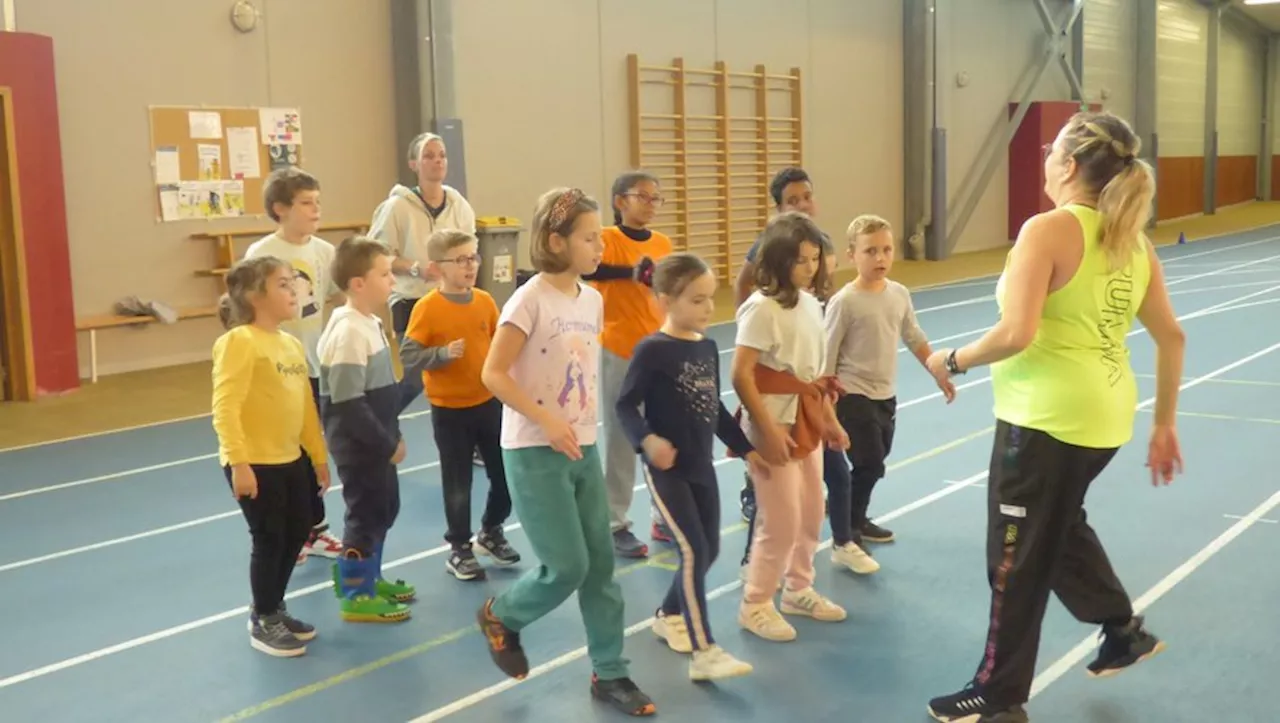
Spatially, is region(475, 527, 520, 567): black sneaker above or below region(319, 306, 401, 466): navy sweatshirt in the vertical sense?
below

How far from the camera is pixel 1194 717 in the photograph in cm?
347

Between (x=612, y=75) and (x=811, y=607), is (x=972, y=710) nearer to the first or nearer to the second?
(x=811, y=607)

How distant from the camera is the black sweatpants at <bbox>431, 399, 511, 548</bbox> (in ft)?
16.2

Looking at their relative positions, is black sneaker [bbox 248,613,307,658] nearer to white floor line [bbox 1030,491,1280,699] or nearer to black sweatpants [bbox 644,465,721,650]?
black sweatpants [bbox 644,465,721,650]

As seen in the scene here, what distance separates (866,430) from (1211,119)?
28389 millimetres

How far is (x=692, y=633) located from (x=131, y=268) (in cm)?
819

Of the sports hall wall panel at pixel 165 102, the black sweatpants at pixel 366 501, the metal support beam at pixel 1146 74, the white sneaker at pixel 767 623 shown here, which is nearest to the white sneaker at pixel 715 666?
the white sneaker at pixel 767 623

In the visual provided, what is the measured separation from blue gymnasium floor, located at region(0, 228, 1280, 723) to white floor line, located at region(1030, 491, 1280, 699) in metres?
0.01

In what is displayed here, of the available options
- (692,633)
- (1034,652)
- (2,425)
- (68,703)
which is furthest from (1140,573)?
(2,425)

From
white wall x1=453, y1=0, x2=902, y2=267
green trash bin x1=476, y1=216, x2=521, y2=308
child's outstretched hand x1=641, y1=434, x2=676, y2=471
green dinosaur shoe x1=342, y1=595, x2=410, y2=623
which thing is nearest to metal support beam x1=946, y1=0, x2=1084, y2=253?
white wall x1=453, y1=0, x2=902, y2=267

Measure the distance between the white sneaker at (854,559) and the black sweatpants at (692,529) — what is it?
1227 mm

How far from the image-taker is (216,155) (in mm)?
10883

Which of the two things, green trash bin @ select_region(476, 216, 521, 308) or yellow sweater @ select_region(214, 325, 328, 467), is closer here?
yellow sweater @ select_region(214, 325, 328, 467)

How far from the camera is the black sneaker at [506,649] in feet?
12.4
